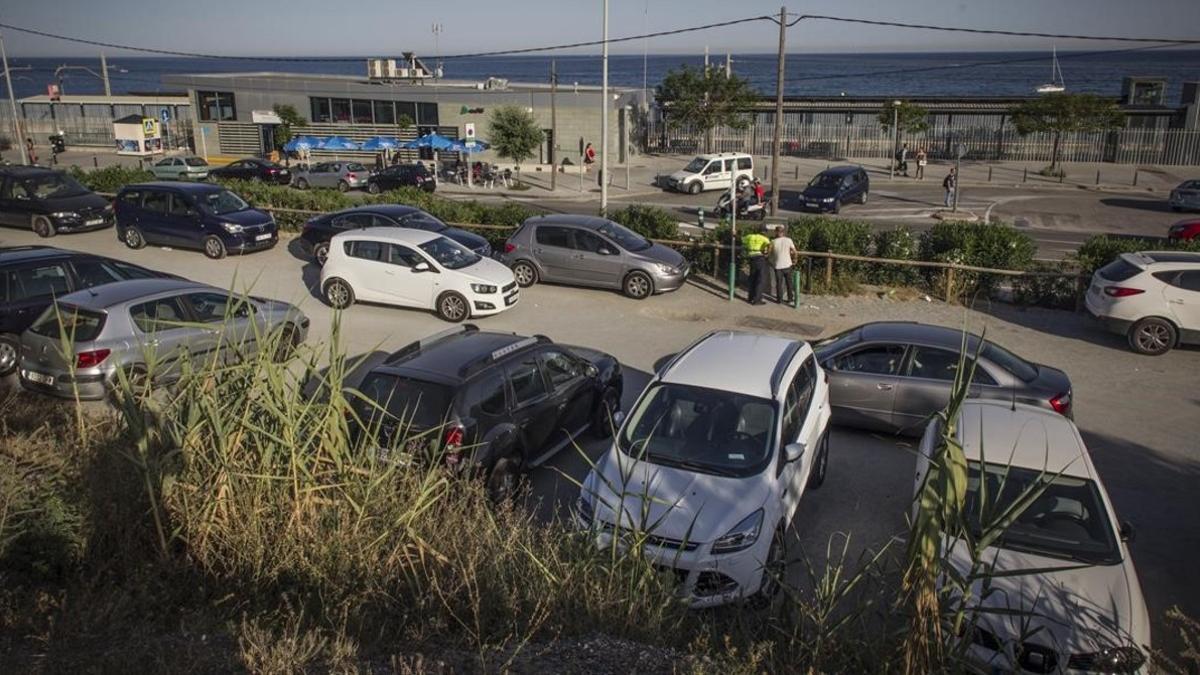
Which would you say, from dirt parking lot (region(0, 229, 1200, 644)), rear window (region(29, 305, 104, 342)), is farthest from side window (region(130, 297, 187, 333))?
dirt parking lot (region(0, 229, 1200, 644))

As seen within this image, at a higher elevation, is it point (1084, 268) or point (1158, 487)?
point (1084, 268)

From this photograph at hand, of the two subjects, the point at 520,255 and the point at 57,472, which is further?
the point at 520,255

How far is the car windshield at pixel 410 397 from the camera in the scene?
8.69 m

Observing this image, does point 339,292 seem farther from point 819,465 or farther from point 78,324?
point 819,465

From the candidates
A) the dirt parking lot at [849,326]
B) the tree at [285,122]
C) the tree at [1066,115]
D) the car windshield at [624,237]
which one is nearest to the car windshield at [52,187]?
the dirt parking lot at [849,326]

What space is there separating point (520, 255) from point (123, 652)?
1380cm

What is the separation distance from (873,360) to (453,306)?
7.92 metres

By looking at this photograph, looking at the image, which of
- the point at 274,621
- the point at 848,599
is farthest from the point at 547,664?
the point at 848,599

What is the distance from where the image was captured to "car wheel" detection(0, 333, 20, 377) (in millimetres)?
12828

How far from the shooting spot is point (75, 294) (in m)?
11.6

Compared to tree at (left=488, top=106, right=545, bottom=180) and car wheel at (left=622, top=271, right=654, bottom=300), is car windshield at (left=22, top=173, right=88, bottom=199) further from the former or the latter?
tree at (left=488, top=106, right=545, bottom=180)

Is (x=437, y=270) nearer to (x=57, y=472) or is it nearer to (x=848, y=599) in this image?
(x=57, y=472)

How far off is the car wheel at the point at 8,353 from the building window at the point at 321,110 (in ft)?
135

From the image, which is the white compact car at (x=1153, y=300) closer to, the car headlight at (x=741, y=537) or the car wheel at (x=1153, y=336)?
the car wheel at (x=1153, y=336)
